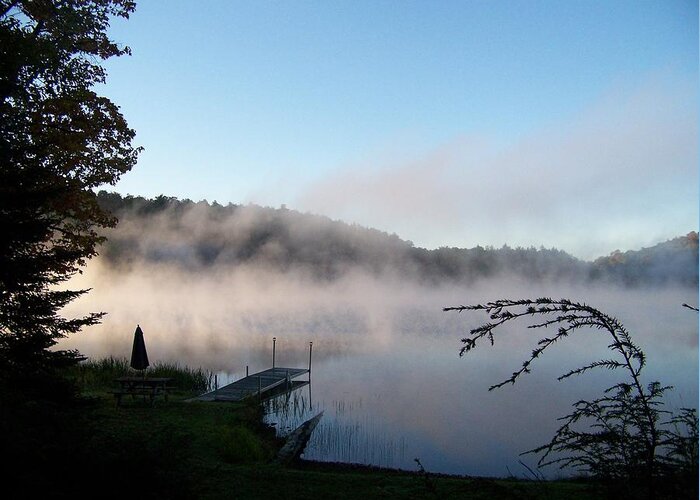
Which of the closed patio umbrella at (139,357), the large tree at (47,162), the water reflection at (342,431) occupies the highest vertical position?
the large tree at (47,162)

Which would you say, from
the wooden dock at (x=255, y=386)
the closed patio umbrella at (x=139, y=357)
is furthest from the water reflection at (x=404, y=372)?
the closed patio umbrella at (x=139, y=357)

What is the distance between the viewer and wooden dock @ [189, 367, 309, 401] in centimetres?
1580

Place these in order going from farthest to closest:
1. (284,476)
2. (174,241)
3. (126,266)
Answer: (174,241) < (126,266) < (284,476)

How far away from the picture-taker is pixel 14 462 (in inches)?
143

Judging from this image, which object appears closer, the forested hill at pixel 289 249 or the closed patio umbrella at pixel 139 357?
the closed patio umbrella at pixel 139 357

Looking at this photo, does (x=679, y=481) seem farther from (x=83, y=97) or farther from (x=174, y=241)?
(x=174, y=241)

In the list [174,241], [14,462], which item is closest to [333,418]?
[14,462]

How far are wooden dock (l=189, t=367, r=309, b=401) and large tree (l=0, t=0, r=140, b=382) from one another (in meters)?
5.21

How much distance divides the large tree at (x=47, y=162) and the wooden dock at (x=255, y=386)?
5.21 m

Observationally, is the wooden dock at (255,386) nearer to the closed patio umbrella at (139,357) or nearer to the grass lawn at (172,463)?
the grass lawn at (172,463)

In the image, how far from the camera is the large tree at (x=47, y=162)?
764 centimetres

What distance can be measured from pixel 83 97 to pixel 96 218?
2.99 meters

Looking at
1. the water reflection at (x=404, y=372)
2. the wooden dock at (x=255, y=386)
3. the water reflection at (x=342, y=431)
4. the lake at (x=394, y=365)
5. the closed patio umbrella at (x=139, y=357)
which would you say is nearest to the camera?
the water reflection at (x=342, y=431)

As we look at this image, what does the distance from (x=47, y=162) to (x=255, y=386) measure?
32.1 feet
